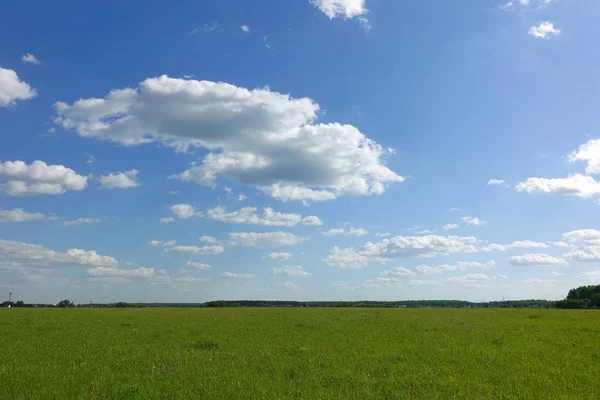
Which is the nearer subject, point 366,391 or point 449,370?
point 366,391

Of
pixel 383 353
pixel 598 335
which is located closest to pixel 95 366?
pixel 383 353

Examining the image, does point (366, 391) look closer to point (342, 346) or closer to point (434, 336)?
point (342, 346)

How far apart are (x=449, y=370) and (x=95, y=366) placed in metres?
13.2

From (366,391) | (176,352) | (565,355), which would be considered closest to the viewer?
(366,391)

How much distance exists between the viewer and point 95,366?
1656 cm

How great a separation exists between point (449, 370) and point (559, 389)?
3.53 m

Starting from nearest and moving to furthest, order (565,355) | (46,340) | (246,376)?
(246,376) < (565,355) < (46,340)

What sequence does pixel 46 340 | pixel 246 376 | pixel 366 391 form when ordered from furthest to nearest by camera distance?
pixel 46 340 → pixel 246 376 → pixel 366 391

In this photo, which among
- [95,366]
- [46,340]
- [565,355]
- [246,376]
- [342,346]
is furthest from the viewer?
[46,340]

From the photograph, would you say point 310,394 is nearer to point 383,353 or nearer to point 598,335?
point 383,353

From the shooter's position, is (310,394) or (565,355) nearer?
(310,394)

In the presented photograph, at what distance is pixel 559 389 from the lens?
1282 cm

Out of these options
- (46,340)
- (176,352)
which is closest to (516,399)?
(176,352)

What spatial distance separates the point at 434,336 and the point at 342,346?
25.0 feet
